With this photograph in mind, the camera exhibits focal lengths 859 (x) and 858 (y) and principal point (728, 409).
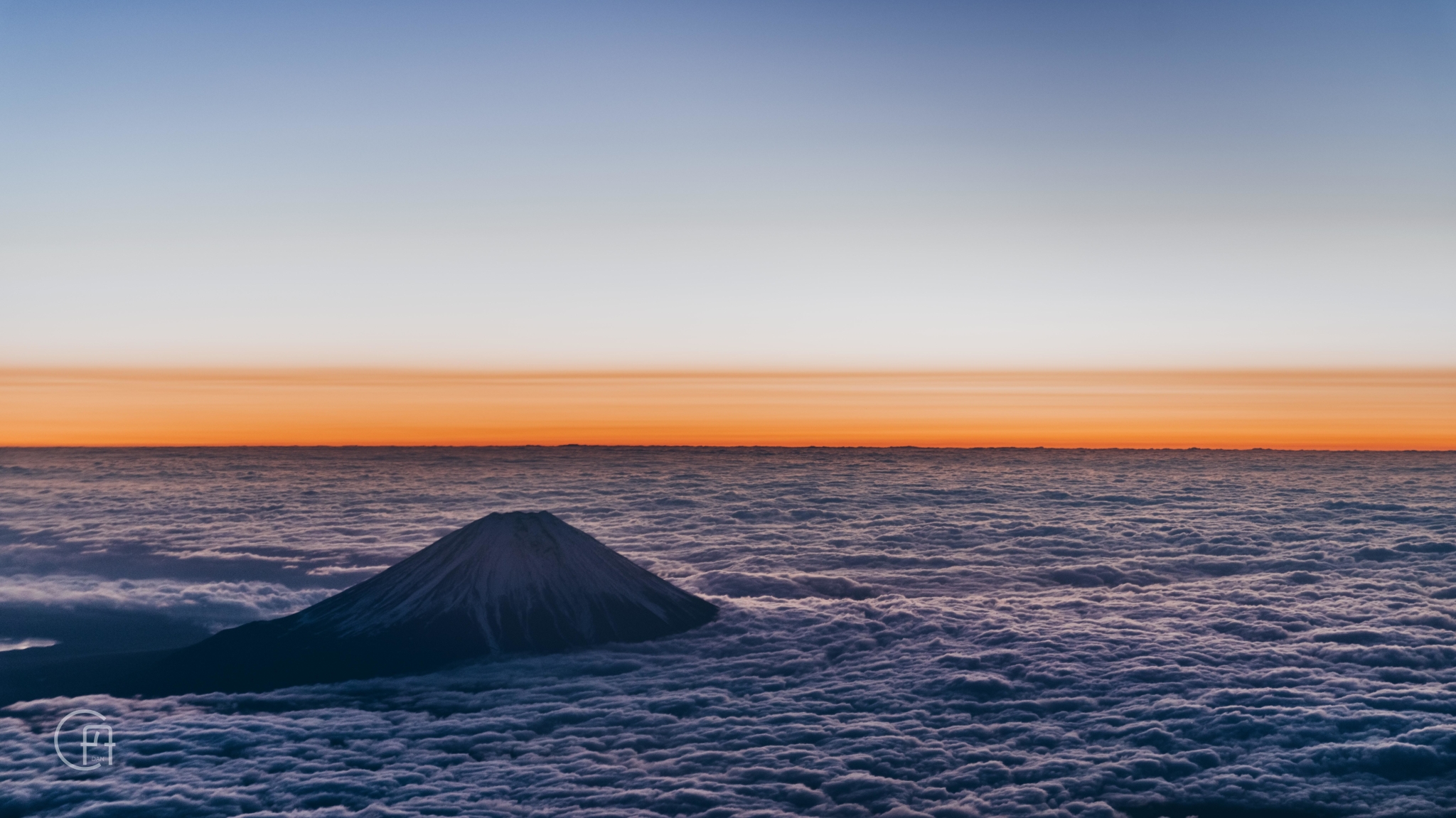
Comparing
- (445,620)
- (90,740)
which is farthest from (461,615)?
(90,740)

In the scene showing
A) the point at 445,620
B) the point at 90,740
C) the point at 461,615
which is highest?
the point at 461,615

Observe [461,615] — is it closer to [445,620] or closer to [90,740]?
[445,620]

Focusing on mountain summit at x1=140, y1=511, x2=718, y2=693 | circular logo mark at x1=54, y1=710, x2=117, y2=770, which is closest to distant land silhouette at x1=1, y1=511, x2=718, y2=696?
mountain summit at x1=140, y1=511, x2=718, y2=693

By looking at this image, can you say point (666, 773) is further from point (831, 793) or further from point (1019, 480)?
point (1019, 480)

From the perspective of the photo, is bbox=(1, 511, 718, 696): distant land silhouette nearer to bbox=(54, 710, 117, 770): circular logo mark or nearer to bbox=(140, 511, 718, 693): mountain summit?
bbox=(140, 511, 718, 693): mountain summit

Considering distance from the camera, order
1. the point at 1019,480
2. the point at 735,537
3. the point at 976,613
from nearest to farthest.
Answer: the point at 976,613
the point at 735,537
the point at 1019,480

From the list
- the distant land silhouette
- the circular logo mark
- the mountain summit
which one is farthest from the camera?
the mountain summit

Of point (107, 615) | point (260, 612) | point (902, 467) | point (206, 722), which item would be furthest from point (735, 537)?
point (902, 467)

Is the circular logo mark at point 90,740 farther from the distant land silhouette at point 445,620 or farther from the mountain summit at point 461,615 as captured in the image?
the mountain summit at point 461,615
